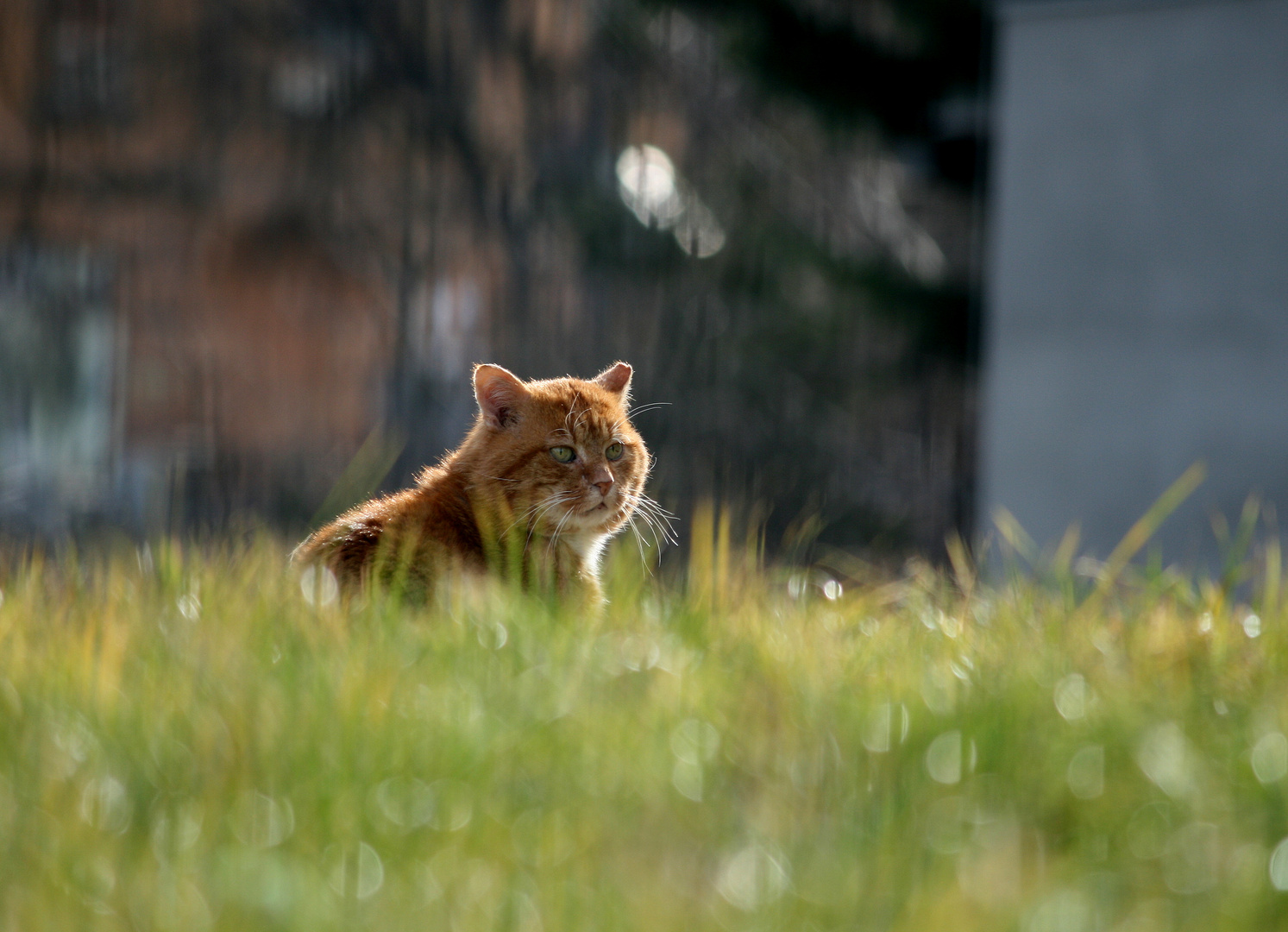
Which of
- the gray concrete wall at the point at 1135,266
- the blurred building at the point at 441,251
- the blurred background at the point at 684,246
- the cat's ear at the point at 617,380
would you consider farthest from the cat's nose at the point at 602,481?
the blurred building at the point at 441,251

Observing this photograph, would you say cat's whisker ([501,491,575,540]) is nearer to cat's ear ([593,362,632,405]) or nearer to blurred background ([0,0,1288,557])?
cat's ear ([593,362,632,405])

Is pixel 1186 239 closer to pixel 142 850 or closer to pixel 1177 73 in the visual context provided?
pixel 1177 73

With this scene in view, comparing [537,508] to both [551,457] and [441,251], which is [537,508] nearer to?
[551,457]

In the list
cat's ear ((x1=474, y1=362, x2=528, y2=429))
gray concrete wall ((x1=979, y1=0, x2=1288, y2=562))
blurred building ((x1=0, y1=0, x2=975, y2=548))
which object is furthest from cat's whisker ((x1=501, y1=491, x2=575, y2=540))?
blurred building ((x1=0, y1=0, x2=975, y2=548))

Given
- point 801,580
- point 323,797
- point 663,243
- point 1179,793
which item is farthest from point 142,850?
point 663,243

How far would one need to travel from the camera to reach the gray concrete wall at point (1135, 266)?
22.9 feet

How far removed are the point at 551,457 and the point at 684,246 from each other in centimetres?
688

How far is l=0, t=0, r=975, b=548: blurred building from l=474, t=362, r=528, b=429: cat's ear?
588 centimetres

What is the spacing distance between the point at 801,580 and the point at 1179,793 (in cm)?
121

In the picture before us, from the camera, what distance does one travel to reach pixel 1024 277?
25.4ft

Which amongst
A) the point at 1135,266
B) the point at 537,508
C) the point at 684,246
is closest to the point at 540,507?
the point at 537,508

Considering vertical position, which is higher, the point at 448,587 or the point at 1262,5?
the point at 1262,5

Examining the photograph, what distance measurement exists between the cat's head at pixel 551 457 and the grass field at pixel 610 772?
37cm

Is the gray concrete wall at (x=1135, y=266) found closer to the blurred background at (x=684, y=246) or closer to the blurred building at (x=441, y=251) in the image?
the blurred background at (x=684, y=246)
